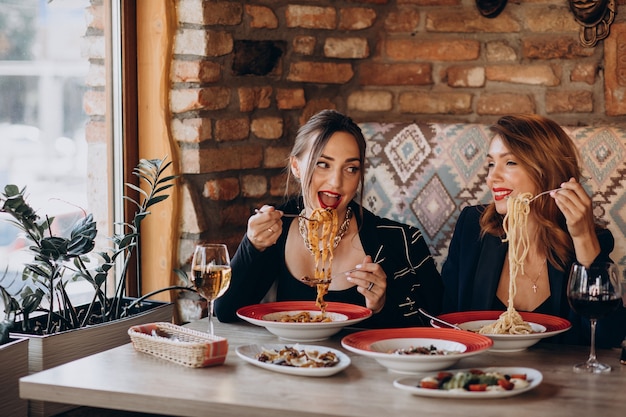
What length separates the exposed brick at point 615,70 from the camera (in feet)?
10.5

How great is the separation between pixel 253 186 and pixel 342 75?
62cm

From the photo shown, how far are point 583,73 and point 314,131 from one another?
4.03 ft

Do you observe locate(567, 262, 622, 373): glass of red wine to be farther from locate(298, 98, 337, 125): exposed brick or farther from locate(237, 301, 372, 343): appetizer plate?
locate(298, 98, 337, 125): exposed brick

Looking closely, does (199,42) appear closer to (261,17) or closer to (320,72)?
(261,17)

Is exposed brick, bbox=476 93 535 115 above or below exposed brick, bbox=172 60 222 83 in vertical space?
below

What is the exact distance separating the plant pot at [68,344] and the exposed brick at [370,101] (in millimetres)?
1408

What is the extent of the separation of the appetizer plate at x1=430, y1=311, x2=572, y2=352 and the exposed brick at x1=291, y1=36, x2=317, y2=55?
5.08ft

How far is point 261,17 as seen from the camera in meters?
3.21

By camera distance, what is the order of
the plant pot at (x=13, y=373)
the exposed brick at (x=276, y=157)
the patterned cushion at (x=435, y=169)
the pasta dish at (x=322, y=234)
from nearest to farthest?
the plant pot at (x=13, y=373)
the pasta dish at (x=322, y=234)
the patterned cushion at (x=435, y=169)
the exposed brick at (x=276, y=157)

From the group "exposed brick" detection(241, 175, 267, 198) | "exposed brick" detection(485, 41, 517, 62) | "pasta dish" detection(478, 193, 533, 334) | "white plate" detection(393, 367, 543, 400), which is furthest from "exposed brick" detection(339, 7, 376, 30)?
"white plate" detection(393, 367, 543, 400)

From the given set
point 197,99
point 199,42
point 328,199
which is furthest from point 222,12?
point 328,199

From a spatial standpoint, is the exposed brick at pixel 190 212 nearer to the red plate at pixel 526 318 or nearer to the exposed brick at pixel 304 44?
the exposed brick at pixel 304 44

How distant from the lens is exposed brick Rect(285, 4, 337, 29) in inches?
131

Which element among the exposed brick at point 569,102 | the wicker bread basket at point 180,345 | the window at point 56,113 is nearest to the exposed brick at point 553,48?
the exposed brick at point 569,102
